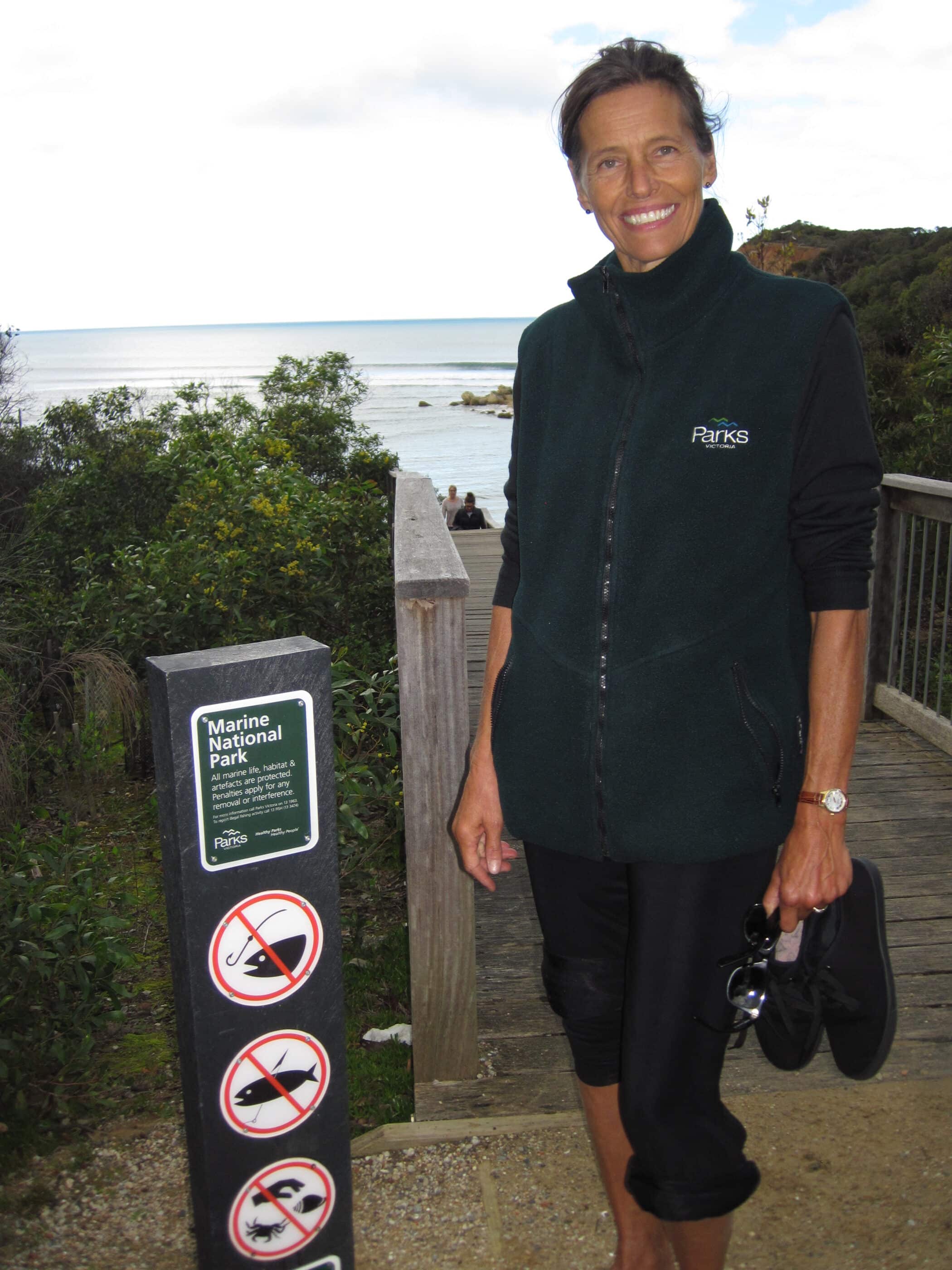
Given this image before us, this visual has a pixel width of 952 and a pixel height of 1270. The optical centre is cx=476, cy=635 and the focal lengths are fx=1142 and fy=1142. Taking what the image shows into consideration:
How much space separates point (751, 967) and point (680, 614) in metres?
0.59

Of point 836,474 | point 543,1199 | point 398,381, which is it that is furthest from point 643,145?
point 398,381

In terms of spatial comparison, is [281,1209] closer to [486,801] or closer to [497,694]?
[486,801]

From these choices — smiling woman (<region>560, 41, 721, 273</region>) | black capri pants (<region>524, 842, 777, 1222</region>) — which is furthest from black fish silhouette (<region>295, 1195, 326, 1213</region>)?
smiling woman (<region>560, 41, 721, 273</region>)

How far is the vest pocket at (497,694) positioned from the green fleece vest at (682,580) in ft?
0.43

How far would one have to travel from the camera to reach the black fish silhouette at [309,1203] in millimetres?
1914

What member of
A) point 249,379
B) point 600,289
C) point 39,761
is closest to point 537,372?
point 600,289

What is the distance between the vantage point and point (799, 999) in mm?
1878

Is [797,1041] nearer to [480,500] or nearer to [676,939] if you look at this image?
[676,939]

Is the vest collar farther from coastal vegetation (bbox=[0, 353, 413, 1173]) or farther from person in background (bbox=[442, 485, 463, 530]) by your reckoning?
person in background (bbox=[442, 485, 463, 530])

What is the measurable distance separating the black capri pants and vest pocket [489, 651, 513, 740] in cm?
29

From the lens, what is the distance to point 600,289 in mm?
1932

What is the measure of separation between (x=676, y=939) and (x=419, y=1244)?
43.6 inches

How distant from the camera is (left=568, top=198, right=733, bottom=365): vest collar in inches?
71.0

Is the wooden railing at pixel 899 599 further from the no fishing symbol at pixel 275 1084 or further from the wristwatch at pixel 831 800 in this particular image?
the no fishing symbol at pixel 275 1084
